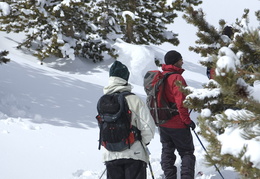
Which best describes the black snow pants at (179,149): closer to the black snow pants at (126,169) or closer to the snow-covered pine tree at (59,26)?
the black snow pants at (126,169)

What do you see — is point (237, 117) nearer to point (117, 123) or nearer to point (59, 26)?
point (117, 123)

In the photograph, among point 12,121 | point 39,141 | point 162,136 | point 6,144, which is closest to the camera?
point 162,136

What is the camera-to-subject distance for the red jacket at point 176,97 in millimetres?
4773

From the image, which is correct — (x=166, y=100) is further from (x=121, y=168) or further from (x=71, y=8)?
(x=71, y=8)

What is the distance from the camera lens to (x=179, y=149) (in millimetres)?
5215

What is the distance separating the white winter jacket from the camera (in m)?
4.00

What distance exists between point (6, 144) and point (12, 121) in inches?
50.8

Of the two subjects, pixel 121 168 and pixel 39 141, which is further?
pixel 39 141

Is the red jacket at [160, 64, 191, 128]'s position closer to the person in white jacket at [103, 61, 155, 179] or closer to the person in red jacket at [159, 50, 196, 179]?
the person in red jacket at [159, 50, 196, 179]

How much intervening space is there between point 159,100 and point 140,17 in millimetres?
14636

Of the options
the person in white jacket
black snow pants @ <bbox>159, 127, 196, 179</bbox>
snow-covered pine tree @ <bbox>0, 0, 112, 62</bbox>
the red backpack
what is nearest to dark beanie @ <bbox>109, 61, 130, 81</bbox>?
the person in white jacket

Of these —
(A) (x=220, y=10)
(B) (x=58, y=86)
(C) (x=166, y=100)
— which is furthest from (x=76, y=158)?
(A) (x=220, y=10)

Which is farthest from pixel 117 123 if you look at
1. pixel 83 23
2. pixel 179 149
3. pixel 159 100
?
pixel 83 23

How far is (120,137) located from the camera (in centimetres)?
394
